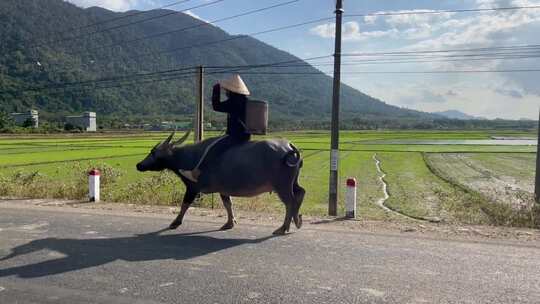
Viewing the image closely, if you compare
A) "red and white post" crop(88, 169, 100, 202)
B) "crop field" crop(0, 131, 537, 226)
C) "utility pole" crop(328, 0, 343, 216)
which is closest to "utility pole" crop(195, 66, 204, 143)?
"crop field" crop(0, 131, 537, 226)

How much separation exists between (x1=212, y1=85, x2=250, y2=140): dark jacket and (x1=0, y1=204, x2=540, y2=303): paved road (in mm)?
1822

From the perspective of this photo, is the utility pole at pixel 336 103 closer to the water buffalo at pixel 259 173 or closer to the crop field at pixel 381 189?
the crop field at pixel 381 189

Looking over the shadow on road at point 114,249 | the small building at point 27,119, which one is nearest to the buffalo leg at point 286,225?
the shadow on road at point 114,249

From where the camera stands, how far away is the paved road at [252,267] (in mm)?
5113

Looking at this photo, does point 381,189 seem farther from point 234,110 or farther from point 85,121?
point 85,121

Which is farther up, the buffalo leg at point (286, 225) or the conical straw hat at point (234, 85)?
the conical straw hat at point (234, 85)

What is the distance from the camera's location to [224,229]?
8477 mm

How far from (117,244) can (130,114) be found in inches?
5482

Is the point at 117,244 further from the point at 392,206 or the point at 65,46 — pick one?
the point at 65,46

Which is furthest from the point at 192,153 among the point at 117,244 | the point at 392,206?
the point at 392,206

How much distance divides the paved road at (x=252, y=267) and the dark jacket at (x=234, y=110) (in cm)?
182

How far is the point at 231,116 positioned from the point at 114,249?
3013mm

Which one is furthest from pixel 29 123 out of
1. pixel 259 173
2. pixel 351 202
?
pixel 259 173

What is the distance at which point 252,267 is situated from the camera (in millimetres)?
6098
